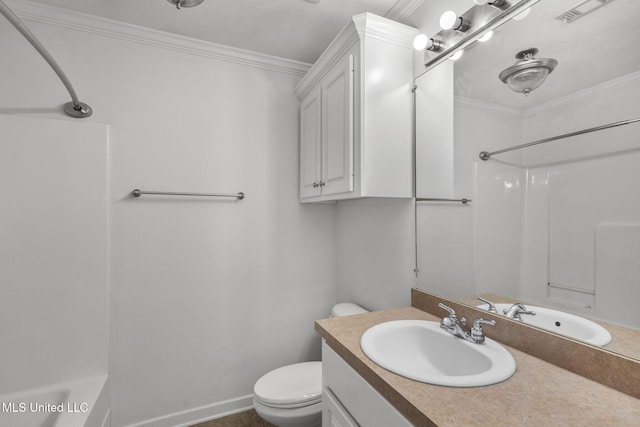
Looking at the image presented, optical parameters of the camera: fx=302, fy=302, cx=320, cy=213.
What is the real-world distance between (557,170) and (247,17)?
65.6 inches

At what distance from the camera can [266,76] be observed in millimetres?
2105

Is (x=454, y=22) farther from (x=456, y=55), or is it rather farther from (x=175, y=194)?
(x=175, y=194)

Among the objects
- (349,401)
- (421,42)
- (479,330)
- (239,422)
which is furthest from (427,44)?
(239,422)

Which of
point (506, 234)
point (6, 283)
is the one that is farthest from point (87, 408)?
point (506, 234)

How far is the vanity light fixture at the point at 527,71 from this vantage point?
0.97m

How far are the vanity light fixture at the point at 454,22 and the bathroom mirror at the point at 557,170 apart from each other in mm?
90

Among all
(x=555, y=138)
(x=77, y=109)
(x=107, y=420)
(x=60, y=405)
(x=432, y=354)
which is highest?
(x=77, y=109)

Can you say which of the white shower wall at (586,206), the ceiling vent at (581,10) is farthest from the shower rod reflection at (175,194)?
the ceiling vent at (581,10)

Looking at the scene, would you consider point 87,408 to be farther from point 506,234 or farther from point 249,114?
point 506,234

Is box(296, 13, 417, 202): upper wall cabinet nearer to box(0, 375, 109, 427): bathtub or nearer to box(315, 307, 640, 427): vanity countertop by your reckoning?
box(315, 307, 640, 427): vanity countertop

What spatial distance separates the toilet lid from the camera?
149 centimetres

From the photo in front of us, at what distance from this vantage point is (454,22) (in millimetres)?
1202

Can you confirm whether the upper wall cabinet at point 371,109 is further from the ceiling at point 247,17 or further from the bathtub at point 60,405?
the bathtub at point 60,405

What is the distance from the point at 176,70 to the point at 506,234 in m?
2.01
